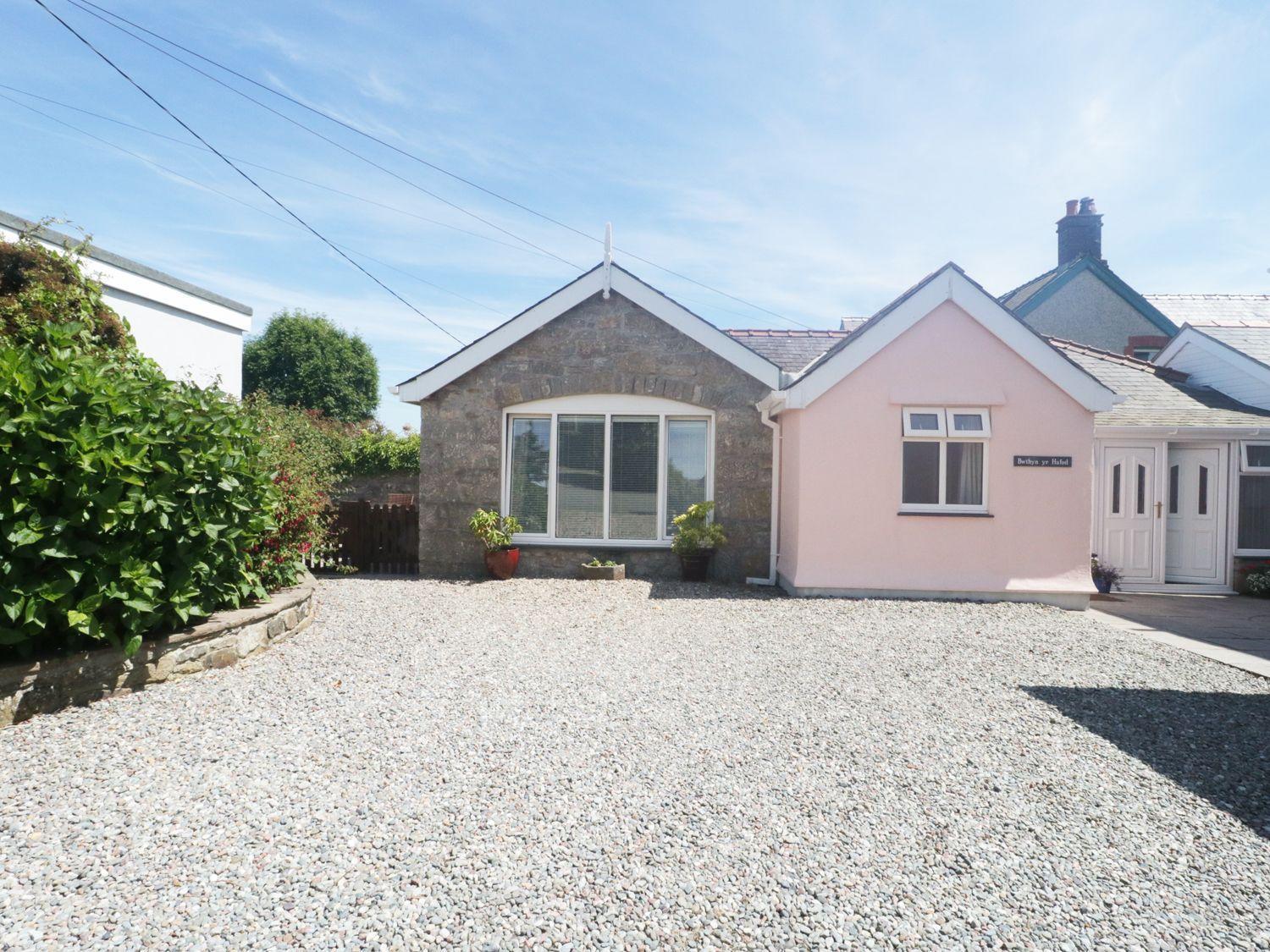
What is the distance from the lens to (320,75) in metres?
11.4

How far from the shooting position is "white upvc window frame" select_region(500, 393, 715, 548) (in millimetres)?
10680

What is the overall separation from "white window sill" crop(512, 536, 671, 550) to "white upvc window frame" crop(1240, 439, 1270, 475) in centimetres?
889

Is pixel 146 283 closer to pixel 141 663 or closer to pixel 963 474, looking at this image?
pixel 141 663

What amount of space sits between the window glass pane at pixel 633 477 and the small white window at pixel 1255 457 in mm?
9044

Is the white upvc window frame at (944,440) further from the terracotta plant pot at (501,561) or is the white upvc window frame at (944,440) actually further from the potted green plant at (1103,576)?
Result: the terracotta plant pot at (501,561)

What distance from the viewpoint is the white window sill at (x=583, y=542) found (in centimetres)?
1070

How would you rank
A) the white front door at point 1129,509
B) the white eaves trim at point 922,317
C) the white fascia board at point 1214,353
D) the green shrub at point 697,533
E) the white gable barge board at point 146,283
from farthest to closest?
the white fascia board at point 1214,353, the white front door at point 1129,509, the green shrub at point 697,533, the white eaves trim at point 922,317, the white gable barge board at point 146,283

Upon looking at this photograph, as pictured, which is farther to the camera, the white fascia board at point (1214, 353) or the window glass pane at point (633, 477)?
the white fascia board at point (1214, 353)

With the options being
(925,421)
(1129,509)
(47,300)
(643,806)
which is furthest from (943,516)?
(47,300)

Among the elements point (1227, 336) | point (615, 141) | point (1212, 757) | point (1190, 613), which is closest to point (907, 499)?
point (1190, 613)

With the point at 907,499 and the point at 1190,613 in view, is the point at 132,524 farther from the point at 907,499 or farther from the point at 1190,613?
the point at 1190,613

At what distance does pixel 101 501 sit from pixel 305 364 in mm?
22971

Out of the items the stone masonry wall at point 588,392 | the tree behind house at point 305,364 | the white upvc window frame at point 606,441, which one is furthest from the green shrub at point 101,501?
the tree behind house at point 305,364

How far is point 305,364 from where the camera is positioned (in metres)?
25.5
